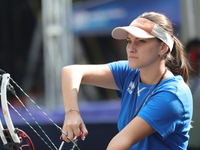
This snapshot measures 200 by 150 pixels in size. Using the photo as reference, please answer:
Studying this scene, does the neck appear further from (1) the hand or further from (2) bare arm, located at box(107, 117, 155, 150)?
(1) the hand

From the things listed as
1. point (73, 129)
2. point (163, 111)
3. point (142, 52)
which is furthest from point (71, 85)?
point (163, 111)

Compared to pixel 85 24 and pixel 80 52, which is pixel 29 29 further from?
pixel 85 24

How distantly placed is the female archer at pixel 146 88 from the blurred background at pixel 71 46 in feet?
1.49

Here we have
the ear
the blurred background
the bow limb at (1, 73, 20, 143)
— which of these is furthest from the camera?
the blurred background

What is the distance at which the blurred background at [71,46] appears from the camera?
4352 mm

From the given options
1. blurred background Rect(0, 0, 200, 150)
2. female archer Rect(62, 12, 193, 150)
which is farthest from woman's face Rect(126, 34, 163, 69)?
blurred background Rect(0, 0, 200, 150)

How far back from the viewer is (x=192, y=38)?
16.8 feet

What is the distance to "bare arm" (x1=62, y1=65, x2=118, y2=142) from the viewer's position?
7.09 feet

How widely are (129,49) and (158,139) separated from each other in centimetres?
46

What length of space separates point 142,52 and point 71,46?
13.7ft

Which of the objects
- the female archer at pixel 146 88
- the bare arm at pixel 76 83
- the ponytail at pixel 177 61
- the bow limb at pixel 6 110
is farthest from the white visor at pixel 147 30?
the bow limb at pixel 6 110

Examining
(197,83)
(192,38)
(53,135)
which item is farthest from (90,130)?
(192,38)

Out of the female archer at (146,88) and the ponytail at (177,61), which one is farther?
the ponytail at (177,61)

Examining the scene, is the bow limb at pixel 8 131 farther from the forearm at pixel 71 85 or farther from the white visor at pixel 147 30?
the white visor at pixel 147 30
